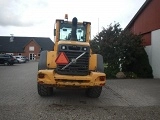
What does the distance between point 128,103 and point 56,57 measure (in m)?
3.13

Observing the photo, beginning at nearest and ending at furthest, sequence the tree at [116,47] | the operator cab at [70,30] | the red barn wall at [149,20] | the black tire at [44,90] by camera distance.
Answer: the black tire at [44,90] → the operator cab at [70,30] → the red barn wall at [149,20] → the tree at [116,47]

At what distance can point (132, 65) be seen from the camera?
865 inches

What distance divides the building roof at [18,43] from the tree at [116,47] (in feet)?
203

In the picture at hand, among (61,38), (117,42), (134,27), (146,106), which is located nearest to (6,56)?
(134,27)

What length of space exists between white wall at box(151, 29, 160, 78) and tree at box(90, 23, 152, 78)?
2.75 feet

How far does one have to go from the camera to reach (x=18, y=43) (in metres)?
84.8

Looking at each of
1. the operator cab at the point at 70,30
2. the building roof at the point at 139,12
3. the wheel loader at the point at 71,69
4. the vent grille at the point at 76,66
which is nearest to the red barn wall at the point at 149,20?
the building roof at the point at 139,12

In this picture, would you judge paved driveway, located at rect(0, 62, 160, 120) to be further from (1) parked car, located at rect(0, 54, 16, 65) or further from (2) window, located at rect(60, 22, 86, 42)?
(1) parked car, located at rect(0, 54, 16, 65)

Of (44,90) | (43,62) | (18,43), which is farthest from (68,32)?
(18,43)

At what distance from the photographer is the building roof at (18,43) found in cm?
8200

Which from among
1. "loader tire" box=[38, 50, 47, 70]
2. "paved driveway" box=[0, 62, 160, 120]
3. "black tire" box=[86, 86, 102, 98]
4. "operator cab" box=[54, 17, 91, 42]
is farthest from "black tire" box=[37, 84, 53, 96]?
"operator cab" box=[54, 17, 91, 42]

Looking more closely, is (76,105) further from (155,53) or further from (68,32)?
(155,53)

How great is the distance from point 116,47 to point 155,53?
106 inches

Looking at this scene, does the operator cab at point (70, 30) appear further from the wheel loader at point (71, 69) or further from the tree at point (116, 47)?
the tree at point (116, 47)
